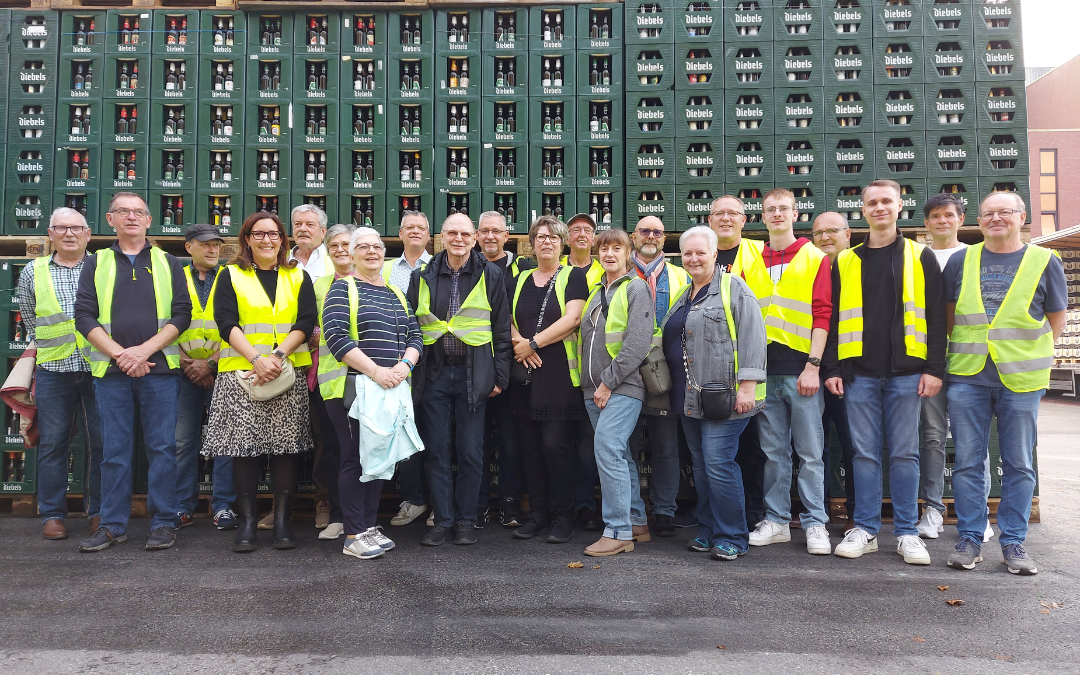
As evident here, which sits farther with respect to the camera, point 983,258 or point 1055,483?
point 1055,483

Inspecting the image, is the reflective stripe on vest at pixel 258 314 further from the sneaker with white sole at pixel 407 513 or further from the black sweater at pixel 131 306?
the sneaker with white sole at pixel 407 513

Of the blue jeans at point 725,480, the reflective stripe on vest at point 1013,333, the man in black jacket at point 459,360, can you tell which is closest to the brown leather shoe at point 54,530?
the man in black jacket at point 459,360

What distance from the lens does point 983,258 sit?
4.74m

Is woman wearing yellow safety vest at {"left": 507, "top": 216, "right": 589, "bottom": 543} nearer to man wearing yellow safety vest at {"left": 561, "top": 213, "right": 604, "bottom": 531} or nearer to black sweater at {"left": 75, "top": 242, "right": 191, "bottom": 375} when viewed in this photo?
man wearing yellow safety vest at {"left": 561, "top": 213, "right": 604, "bottom": 531}

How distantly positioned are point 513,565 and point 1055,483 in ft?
22.2

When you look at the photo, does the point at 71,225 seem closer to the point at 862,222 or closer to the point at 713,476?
the point at 713,476

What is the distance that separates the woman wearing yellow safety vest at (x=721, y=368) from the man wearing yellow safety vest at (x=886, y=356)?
0.74 metres

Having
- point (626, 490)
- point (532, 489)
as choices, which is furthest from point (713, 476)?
point (532, 489)

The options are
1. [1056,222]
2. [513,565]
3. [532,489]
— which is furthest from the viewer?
[1056,222]

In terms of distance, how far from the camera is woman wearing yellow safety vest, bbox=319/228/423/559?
4773 millimetres

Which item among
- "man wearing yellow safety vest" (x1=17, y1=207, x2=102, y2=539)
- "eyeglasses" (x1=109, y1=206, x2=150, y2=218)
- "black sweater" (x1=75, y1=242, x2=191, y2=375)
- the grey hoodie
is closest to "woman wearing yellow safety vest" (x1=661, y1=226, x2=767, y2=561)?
the grey hoodie

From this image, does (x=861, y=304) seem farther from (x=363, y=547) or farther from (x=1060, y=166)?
(x=1060, y=166)

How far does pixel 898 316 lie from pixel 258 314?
446 cm

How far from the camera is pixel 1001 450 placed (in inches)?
185
